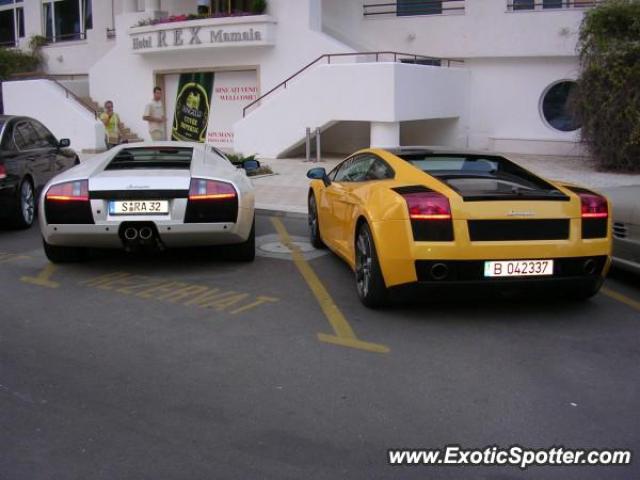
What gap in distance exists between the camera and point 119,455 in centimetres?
351

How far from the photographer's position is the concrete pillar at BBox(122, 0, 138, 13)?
23625mm

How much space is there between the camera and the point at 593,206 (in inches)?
222

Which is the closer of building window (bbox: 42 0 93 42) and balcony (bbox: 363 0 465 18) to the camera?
balcony (bbox: 363 0 465 18)

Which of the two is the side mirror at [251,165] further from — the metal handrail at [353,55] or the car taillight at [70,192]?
the metal handrail at [353,55]

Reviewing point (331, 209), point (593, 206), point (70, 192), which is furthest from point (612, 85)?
point (70, 192)

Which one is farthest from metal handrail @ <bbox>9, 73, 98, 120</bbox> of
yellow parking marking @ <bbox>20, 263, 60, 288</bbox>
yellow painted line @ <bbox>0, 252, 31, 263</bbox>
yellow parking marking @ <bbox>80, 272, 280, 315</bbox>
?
yellow parking marking @ <bbox>80, 272, 280, 315</bbox>

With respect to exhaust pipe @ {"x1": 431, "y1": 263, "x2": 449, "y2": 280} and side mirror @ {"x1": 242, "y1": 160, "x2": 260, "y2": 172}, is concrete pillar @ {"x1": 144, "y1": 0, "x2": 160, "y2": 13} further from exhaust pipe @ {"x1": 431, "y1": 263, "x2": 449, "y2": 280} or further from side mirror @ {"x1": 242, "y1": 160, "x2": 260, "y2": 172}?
exhaust pipe @ {"x1": 431, "y1": 263, "x2": 449, "y2": 280}

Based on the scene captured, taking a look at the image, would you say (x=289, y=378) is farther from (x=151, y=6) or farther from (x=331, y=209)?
(x=151, y=6)

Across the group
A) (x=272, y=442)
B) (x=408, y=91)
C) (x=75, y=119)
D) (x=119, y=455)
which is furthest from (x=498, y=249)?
(x=75, y=119)

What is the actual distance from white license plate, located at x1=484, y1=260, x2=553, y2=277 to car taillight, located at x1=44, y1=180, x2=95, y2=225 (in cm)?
363

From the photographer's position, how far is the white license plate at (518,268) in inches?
212

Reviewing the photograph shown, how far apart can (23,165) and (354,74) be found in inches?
351

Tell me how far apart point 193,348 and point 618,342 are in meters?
3.06

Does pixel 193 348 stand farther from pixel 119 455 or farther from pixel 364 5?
pixel 364 5
